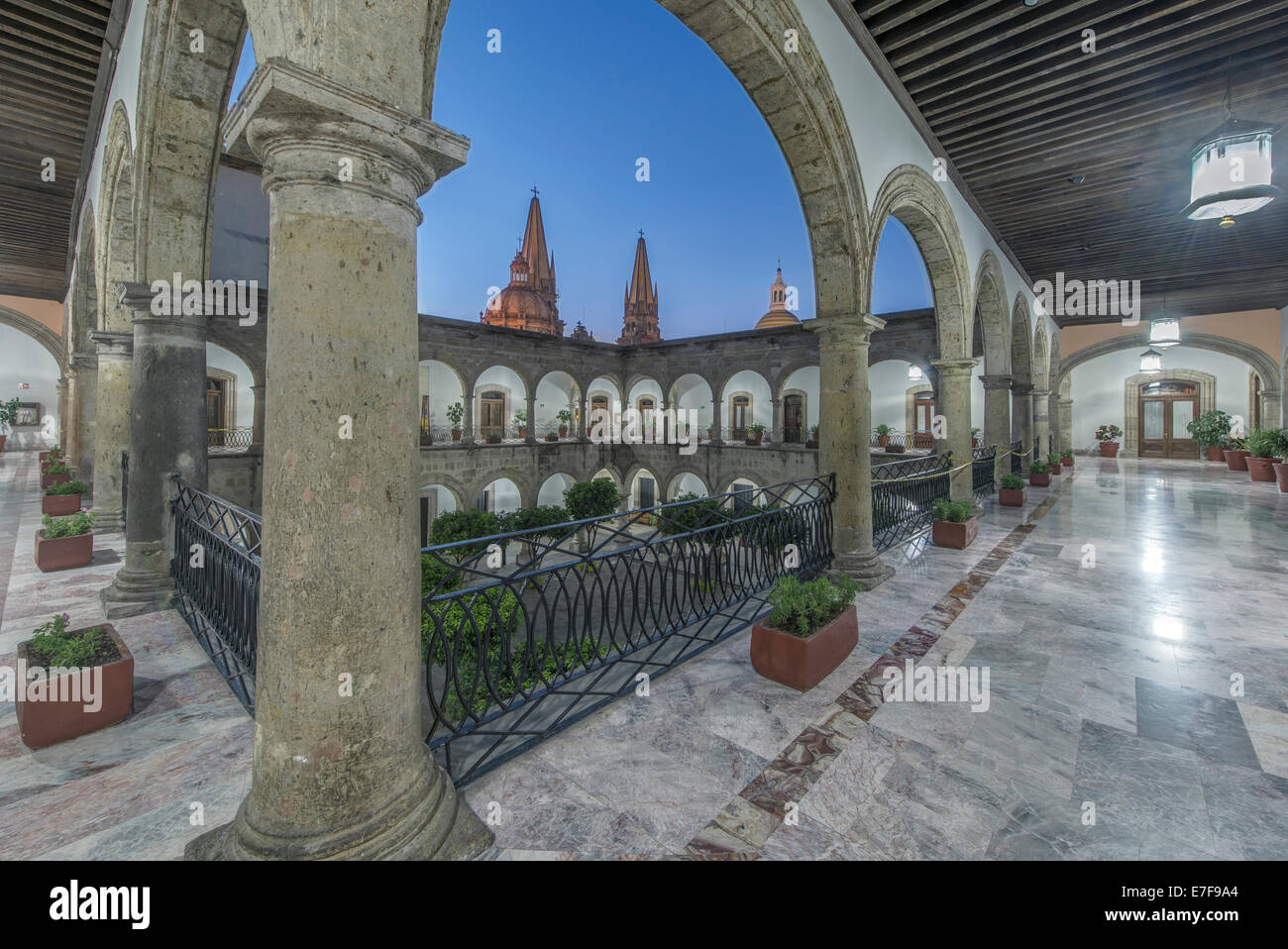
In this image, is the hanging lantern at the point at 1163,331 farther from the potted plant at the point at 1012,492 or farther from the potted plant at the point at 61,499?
the potted plant at the point at 61,499

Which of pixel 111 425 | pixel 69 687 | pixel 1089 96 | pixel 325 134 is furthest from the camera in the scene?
pixel 111 425

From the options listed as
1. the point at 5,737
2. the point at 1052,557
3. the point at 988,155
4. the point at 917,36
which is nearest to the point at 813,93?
the point at 917,36

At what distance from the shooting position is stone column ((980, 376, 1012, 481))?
1034 centimetres

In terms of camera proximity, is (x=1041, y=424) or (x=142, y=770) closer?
(x=142, y=770)

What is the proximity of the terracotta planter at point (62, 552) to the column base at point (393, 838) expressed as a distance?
17.1 ft

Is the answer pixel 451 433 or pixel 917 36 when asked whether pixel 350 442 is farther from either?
pixel 451 433

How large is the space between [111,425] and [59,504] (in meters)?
1.95

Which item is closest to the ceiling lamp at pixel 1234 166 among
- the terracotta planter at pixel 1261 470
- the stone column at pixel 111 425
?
the terracotta planter at pixel 1261 470

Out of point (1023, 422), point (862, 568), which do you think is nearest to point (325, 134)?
point (862, 568)

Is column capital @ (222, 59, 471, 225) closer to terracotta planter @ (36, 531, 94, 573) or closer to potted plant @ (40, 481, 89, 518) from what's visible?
terracotta planter @ (36, 531, 94, 573)

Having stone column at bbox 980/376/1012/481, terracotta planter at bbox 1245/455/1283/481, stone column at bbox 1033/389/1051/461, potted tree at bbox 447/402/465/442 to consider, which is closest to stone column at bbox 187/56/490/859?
stone column at bbox 980/376/1012/481

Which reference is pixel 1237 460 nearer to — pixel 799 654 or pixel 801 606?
pixel 801 606

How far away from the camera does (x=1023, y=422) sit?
42.6 feet

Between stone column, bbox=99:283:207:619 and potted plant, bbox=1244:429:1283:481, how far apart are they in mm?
17257
